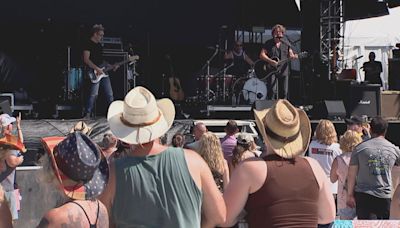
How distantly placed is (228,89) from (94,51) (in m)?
3.08

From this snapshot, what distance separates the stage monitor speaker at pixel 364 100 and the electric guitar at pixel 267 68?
1196 mm

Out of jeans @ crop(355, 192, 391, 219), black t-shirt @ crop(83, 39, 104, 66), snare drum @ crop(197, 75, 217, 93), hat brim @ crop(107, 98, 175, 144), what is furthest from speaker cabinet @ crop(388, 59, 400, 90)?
hat brim @ crop(107, 98, 175, 144)

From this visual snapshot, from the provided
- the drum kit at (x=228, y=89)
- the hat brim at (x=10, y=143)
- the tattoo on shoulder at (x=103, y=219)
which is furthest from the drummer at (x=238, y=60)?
the tattoo on shoulder at (x=103, y=219)

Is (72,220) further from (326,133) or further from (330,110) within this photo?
(330,110)

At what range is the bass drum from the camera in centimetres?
1273

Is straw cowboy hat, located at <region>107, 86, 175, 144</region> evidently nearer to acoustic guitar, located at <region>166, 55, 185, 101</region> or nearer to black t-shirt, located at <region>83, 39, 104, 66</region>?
black t-shirt, located at <region>83, 39, 104, 66</region>

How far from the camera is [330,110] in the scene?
11.8 meters

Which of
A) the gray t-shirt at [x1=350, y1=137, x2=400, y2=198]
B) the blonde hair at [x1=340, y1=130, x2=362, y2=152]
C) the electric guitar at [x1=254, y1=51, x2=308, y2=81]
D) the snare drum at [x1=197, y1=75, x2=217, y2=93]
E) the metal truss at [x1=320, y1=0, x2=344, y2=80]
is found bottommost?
the gray t-shirt at [x1=350, y1=137, x2=400, y2=198]

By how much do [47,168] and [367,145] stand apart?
3748 millimetres

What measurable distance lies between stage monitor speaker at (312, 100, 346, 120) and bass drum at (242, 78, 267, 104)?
Answer: 103 cm

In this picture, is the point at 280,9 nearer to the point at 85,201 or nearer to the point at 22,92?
the point at 22,92

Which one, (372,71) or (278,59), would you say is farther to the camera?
(372,71)

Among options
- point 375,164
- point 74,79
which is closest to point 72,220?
point 375,164

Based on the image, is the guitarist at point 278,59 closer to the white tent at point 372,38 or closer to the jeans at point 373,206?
the white tent at point 372,38
